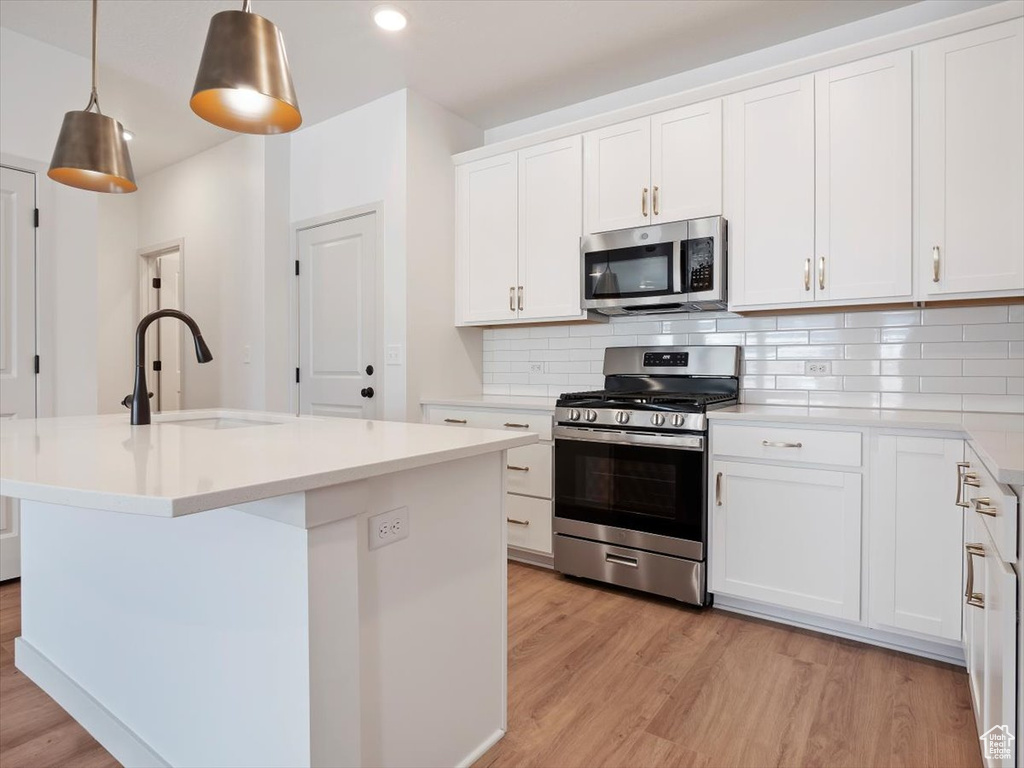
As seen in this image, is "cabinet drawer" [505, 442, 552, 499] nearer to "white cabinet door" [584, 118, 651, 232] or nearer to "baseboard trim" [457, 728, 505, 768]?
"white cabinet door" [584, 118, 651, 232]

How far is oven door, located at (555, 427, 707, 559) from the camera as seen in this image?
2561 millimetres

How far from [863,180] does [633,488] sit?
1.66 m

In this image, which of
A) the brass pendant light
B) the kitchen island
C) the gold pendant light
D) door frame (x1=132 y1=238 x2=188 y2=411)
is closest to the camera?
the kitchen island

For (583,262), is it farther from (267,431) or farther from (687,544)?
(267,431)

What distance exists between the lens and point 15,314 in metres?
2.97

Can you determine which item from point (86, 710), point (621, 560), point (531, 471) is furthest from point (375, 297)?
point (86, 710)

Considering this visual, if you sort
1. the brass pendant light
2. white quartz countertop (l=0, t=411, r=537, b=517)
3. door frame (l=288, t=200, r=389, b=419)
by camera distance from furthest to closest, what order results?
door frame (l=288, t=200, r=389, b=419), the brass pendant light, white quartz countertop (l=0, t=411, r=537, b=517)

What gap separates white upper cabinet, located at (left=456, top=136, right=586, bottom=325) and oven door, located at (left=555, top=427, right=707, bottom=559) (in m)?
0.84

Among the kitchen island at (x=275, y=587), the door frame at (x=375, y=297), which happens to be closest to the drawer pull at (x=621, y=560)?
the kitchen island at (x=275, y=587)

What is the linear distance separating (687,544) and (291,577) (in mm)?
1930

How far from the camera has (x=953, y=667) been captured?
2.12 m

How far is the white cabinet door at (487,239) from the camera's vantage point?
3.50 m

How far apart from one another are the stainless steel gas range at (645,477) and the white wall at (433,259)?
1.02 metres

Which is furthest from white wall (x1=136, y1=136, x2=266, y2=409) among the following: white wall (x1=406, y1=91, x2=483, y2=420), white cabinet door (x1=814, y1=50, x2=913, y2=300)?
white cabinet door (x1=814, y1=50, x2=913, y2=300)
